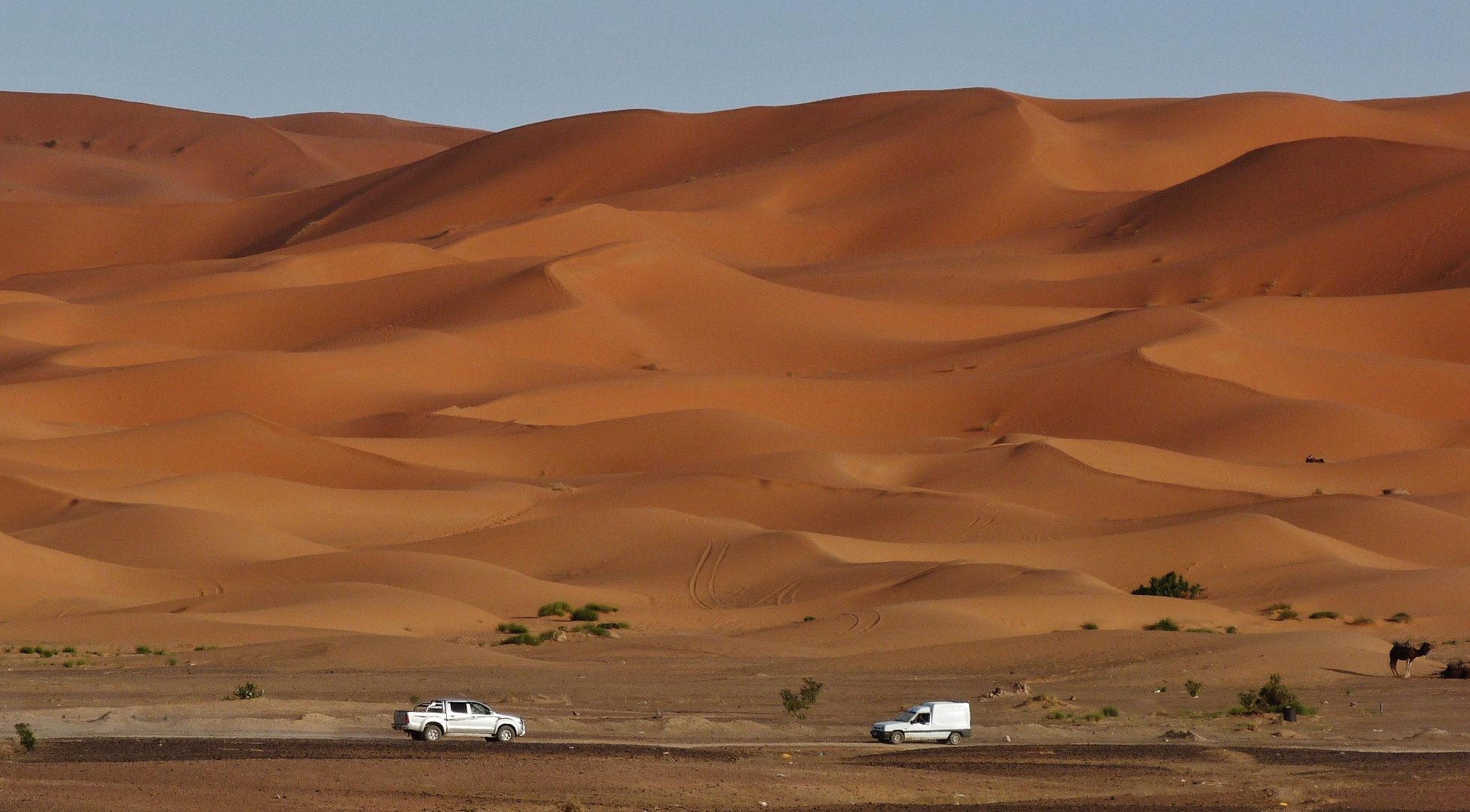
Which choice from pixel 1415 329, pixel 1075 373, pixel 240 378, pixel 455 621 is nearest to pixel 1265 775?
pixel 455 621

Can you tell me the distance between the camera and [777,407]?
181 ft

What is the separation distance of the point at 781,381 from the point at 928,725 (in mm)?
38624

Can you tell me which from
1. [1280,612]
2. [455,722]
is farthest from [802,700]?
[1280,612]

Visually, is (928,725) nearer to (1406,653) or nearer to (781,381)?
(1406,653)

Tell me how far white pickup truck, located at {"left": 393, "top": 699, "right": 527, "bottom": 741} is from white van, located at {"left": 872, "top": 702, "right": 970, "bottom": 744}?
11.9 feet

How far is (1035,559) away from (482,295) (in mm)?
37038

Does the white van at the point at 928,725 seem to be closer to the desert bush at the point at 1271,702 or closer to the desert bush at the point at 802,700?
the desert bush at the point at 802,700

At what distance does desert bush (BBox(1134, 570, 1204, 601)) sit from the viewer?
3297cm

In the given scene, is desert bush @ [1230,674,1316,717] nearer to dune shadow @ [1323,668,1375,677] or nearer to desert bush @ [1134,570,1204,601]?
dune shadow @ [1323,668,1375,677]

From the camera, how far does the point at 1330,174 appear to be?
82125mm

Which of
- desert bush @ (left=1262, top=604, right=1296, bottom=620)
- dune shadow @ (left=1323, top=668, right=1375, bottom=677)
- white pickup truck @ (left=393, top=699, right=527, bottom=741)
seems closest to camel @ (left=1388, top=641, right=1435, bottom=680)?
dune shadow @ (left=1323, top=668, right=1375, bottom=677)

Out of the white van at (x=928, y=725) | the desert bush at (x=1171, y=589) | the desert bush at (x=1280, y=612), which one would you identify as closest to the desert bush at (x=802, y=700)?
the white van at (x=928, y=725)

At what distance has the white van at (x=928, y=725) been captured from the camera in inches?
727

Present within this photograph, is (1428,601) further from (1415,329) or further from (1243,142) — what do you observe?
(1243,142)
